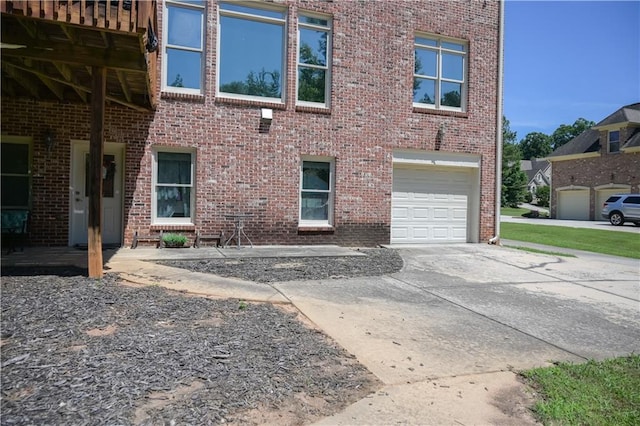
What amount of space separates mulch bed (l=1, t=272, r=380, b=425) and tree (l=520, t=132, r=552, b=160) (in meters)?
106

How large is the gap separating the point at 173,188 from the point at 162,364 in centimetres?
710

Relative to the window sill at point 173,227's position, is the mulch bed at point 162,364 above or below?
below

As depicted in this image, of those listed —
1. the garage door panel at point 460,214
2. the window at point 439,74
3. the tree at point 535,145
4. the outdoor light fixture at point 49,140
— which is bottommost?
the garage door panel at point 460,214

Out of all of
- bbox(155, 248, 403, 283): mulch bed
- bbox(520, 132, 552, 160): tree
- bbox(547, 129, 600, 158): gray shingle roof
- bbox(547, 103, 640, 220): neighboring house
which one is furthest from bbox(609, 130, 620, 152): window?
A: bbox(520, 132, 552, 160): tree

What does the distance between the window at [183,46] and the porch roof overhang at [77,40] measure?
6.53 ft

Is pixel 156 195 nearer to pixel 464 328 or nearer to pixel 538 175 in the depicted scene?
pixel 464 328

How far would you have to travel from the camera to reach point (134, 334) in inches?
166

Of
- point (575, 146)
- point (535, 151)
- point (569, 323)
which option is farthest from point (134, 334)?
point (535, 151)

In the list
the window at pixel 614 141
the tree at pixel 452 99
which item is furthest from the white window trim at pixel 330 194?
the window at pixel 614 141

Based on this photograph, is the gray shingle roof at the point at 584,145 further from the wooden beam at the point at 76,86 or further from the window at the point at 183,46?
the wooden beam at the point at 76,86

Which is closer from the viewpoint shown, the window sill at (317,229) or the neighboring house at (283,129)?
the neighboring house at (283,129)

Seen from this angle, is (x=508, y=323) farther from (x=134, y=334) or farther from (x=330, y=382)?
(x=134, y=334)

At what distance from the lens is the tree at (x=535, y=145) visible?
9925 centimetres

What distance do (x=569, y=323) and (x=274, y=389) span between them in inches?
163
